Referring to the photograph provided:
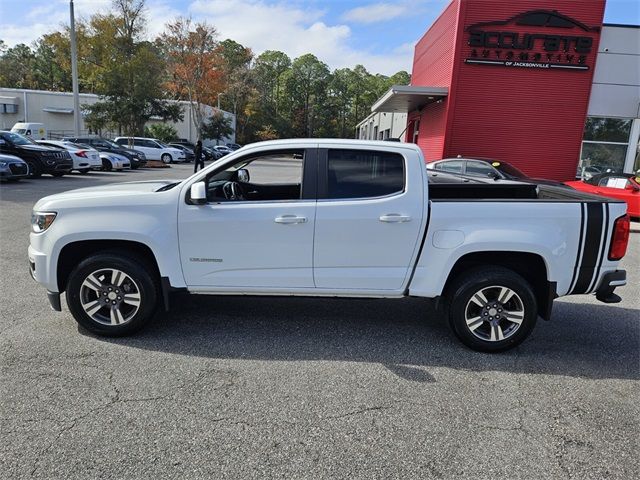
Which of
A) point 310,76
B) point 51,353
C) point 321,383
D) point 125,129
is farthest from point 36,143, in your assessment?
point 310,76

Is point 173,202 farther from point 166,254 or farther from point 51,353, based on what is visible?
point 51,353

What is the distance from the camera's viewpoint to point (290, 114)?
8619 cm

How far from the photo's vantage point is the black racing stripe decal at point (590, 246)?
13.0 feet

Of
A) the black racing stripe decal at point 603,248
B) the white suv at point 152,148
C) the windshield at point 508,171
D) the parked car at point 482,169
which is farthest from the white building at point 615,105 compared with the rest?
the white suv at point 152,148

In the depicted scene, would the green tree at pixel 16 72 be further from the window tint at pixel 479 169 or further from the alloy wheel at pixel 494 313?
the alloy wheel at pixel 494 313

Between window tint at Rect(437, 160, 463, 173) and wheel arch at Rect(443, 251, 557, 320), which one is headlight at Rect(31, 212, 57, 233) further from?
window tint at Rect(437, 160, 463, 173)

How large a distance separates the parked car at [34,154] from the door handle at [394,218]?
1670 cm

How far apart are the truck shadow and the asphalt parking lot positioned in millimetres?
21

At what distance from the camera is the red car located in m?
11.8

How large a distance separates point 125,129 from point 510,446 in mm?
46365

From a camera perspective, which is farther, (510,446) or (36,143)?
(36,143)

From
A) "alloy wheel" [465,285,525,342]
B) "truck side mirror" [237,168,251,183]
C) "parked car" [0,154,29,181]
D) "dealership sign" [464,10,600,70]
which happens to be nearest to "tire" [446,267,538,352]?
"alloy wheel" [465,285,525,342]

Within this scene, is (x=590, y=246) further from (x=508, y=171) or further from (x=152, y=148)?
(x=152, y=148)

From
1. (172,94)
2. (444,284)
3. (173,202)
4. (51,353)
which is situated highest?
(172,94)
